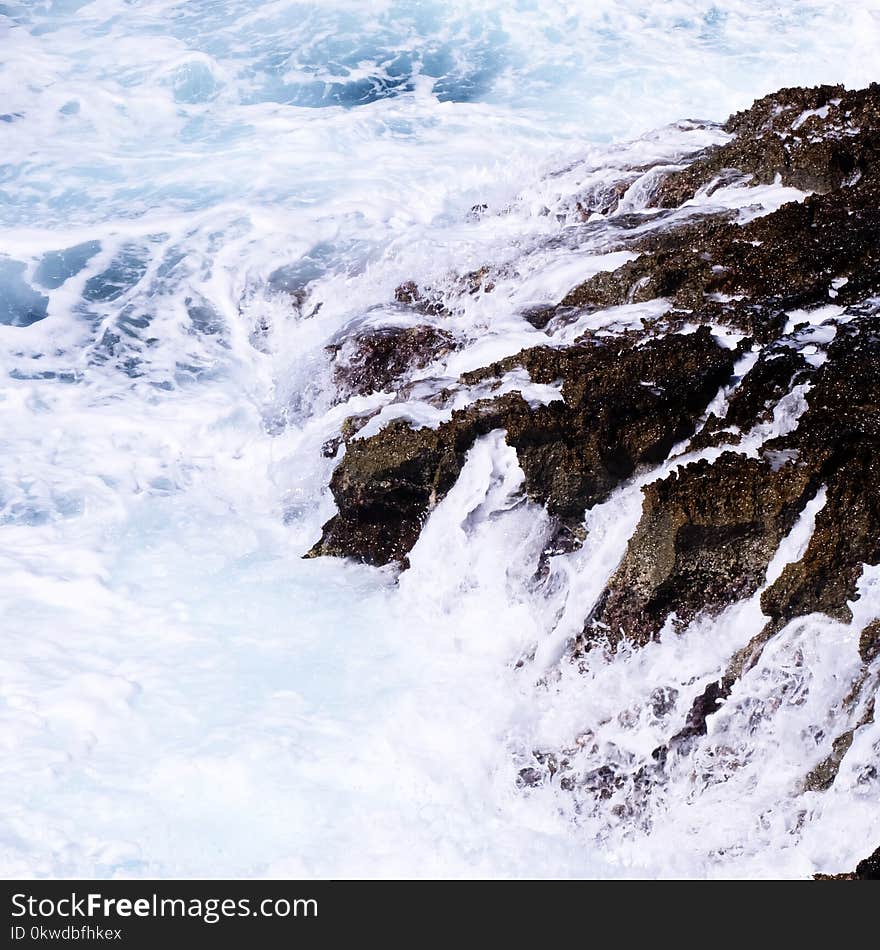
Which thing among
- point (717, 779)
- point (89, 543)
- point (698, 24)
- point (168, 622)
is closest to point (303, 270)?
point (89, 543)

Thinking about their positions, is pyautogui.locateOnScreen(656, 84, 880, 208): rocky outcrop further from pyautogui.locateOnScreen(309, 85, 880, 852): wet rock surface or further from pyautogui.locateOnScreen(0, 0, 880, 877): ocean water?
pyautogui.locateOnScreen(0, 0, 880, 877): ocean water

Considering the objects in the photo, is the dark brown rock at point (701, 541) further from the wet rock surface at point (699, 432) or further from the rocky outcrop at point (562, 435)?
the rocky outcrop at point (562, 435)

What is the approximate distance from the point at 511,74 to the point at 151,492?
9991mm

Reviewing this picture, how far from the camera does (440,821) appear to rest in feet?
18.2

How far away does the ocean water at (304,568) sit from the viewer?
534 cm

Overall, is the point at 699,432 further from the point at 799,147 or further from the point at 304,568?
the point at 799,147

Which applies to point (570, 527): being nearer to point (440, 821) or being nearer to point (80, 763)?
point (440, 821)

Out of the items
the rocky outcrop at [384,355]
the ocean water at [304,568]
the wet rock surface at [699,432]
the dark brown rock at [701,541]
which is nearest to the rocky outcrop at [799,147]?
the wet rock surface at [699,432]

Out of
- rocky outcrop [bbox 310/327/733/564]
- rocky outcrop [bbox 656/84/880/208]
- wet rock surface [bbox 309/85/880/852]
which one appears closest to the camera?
wet rock surface [bbox 309/85/880/852]

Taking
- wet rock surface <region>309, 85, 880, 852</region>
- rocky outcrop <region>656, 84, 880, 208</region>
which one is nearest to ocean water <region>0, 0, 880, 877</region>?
wet rock surface <region>309, 85, 880, 852</region>

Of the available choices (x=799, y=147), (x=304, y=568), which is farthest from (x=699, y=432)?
(x=799, y=147)

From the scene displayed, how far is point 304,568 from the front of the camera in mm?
7199

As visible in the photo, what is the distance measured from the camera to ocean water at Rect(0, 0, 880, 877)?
5.34 meters

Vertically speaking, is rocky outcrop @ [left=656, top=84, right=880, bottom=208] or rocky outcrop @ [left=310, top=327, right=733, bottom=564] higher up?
rocky outcrop @ [left=656, top=84, right=880, bottom=208]
